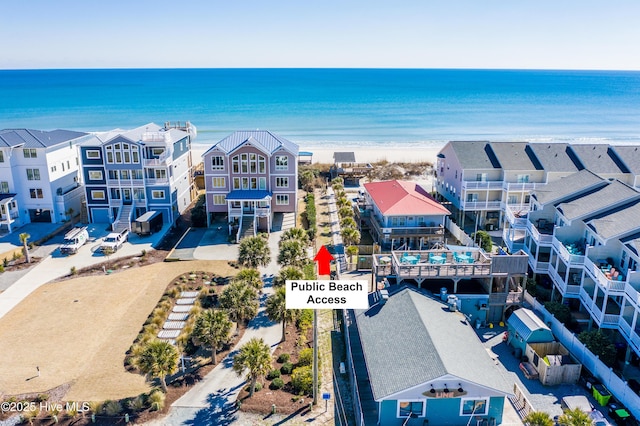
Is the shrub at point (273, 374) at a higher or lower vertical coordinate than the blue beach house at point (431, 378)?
lower

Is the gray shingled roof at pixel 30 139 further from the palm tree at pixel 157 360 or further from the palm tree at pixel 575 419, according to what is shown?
the palm tree at pixel 575 419

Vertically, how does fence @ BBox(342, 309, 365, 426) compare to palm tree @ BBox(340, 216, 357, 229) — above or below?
below

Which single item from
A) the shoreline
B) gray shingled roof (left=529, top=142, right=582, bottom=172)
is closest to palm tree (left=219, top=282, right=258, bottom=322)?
gray shingled roof (left=529, top=142, right=582, bottom=172)

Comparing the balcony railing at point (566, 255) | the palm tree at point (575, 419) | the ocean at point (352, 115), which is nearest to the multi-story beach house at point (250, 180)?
the balcony railing at point (566, 255)

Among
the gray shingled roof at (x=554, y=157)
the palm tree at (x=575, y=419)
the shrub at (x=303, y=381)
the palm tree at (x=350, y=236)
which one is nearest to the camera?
the palm tree at (x=575, y=419)

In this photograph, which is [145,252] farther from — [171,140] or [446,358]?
[446,358]

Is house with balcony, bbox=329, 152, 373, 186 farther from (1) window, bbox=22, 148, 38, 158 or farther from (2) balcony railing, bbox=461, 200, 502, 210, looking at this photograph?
(1) window, bbox=22, 148, 38, 158
